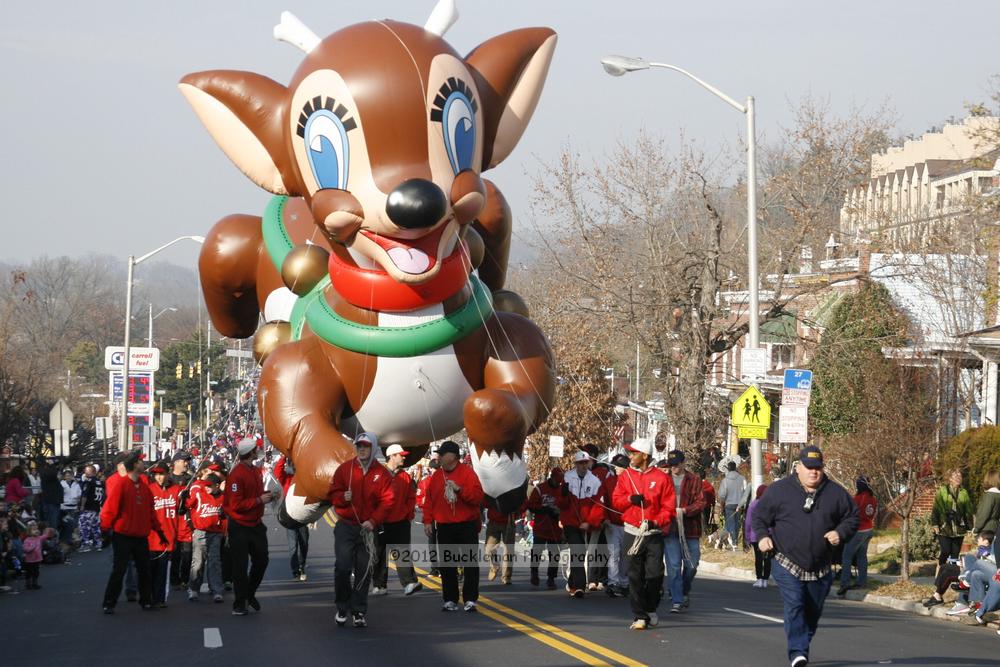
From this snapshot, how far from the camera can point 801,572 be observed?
392 inches

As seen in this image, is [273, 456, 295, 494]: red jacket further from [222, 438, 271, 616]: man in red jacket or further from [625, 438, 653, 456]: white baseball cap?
[625, 438, 653, 456]: white baseball cap

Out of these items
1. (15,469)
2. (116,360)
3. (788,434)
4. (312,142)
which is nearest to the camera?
(312,142)

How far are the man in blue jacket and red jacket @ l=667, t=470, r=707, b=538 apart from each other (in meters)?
5.37

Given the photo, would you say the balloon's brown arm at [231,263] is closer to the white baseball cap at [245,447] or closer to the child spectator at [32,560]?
the white baseball cap at [245,447]

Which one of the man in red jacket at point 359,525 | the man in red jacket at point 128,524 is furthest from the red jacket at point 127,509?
the man in red jacket at point 359,525

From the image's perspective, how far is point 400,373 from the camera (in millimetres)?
12695

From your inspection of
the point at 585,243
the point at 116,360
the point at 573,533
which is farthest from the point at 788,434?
the point at 116,360

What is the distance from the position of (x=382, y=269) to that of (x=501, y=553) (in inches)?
276

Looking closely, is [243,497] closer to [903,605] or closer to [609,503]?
[609,503]

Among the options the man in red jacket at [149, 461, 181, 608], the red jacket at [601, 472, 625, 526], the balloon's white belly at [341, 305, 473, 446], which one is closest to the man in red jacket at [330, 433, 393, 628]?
the balloon's white belly at [341, 305, 473, 446]

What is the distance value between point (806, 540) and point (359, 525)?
177 inches

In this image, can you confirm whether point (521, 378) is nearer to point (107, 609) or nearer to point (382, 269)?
point (382, 269)

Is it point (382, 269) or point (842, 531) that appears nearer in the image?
point (842, 531)

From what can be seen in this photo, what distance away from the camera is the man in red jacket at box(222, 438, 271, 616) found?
13.8 meters
